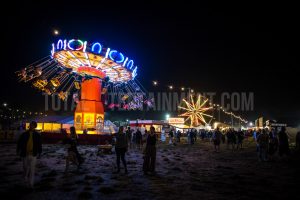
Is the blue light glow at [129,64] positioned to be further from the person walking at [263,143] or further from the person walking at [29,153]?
the person walking at [29,153]

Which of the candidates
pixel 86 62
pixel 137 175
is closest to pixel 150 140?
pixel 137 175

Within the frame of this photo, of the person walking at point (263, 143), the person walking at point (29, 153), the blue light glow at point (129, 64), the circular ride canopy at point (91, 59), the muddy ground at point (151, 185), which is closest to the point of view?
the muddy ground at point (151, 185)

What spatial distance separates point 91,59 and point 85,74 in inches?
144

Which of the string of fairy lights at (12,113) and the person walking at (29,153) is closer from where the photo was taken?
the person walking at (29,153)

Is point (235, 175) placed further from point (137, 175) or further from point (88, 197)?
point (88, 197)

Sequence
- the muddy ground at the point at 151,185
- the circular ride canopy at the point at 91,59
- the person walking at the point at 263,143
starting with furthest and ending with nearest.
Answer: the circular ride canopy at the point at 91,59 < the person walking at the point at 263,143 < the muddy ground at the point at 151,185

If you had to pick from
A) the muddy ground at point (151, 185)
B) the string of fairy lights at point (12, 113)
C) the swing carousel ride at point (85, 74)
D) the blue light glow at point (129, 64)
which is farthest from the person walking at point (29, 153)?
the string of fairy lights at point (12, 113)

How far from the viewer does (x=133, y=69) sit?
3872 cm

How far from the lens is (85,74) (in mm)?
36375

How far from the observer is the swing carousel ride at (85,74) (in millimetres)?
30688

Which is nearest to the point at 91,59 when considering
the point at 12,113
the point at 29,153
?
the point at 29,153

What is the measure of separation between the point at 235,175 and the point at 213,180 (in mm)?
1496

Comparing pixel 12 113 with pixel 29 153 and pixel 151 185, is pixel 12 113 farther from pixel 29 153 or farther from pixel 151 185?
pixel 151 185

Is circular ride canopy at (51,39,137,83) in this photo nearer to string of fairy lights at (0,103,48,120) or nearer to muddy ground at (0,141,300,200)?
muddy ground at (0,141,300,200)
